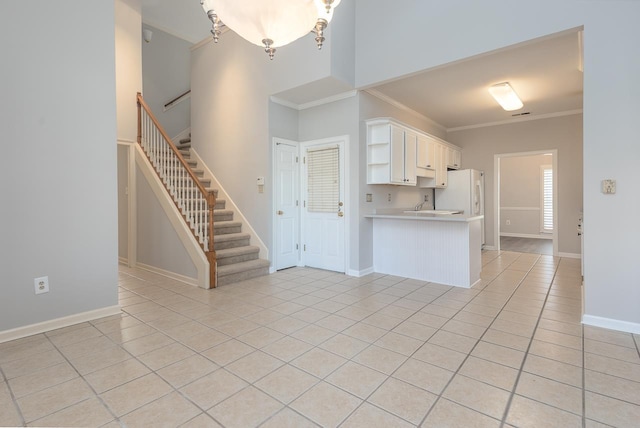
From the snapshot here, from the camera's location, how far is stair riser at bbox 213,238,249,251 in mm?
4930

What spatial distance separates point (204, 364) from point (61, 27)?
3.21m

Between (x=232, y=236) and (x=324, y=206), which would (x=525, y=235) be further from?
(x=232, y=236)

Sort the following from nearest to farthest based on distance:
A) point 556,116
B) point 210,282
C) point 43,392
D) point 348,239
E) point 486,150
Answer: point 43,392, point 210,282, point 348,239, point 556,116, point 486,150

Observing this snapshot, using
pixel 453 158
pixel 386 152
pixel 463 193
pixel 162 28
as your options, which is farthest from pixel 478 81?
pixel 162 28

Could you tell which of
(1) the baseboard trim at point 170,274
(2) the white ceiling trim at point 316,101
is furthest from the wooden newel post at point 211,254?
(2) the white ceiling trim at point 316,101

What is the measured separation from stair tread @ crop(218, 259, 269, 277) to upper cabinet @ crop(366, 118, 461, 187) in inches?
80.6

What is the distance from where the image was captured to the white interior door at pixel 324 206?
4.98m

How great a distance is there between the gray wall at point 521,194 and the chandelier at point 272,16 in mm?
8628

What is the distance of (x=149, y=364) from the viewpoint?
230 centimetres

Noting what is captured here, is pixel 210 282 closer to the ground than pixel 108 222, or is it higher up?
closer to the ground

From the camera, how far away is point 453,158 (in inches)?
277

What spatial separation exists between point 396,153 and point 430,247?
1.48 meters

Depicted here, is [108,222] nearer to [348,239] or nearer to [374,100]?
[348,239]

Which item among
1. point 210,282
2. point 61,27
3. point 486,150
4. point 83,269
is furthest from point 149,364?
point 486,150
